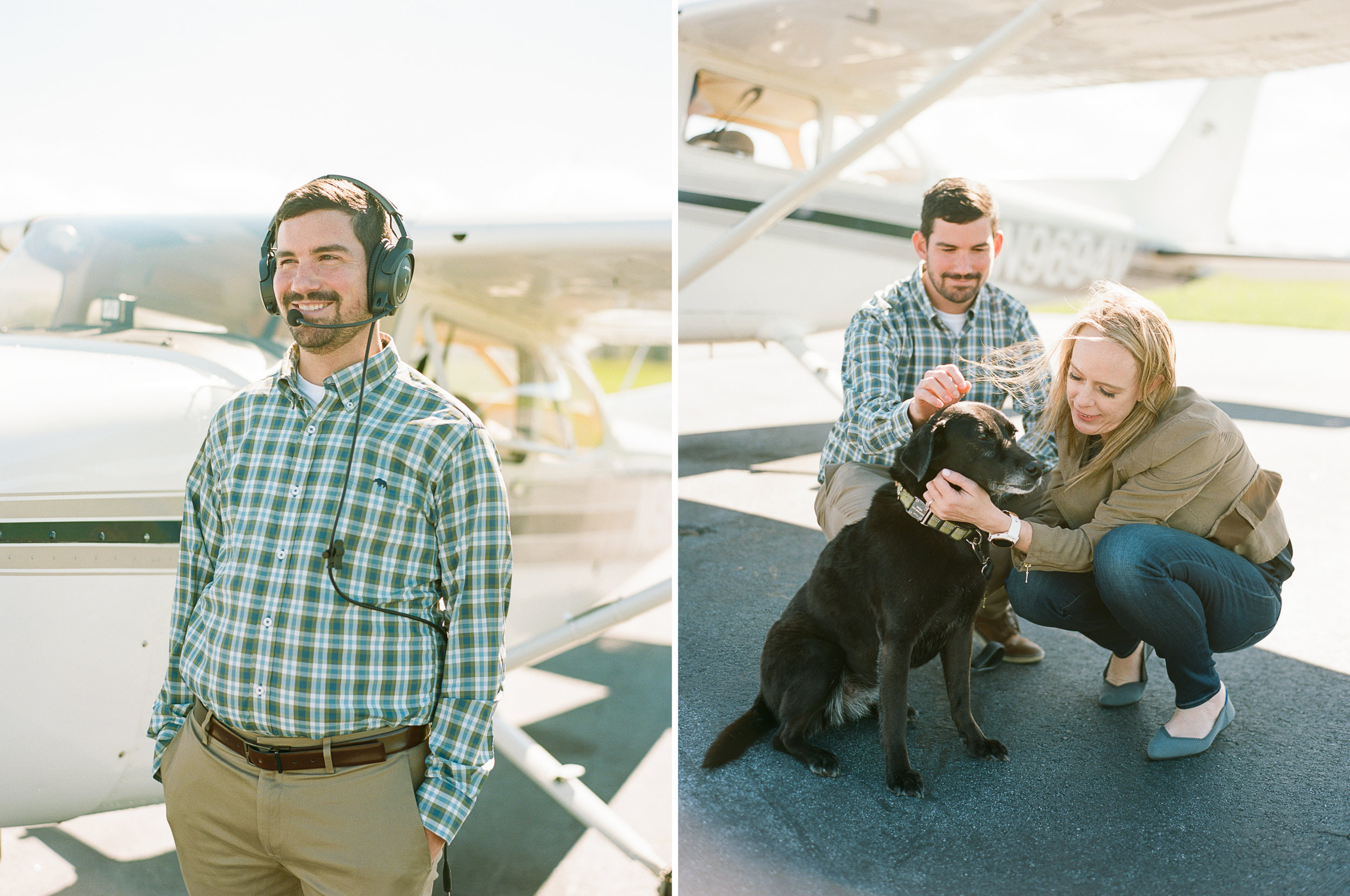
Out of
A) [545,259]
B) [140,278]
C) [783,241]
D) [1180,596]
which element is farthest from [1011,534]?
[783,241]

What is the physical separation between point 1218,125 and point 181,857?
1636 centimetres

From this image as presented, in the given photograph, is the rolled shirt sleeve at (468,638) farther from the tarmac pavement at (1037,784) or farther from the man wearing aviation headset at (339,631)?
the tarmac pavement at (1037,784)

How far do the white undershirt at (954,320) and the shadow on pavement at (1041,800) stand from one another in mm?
1181

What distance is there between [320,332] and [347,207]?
242 millimetres

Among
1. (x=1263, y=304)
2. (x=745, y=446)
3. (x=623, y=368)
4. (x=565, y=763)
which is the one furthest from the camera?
(x=623, y=368)

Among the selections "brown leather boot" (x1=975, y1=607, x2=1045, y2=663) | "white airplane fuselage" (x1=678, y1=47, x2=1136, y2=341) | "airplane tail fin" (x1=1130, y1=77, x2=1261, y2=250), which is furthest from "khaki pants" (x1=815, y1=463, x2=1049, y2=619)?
"airplane tail fin" (x1=1130, y1=77, x2=1261, y2=250)

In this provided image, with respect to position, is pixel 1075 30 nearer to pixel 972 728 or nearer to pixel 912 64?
pixel 912 64

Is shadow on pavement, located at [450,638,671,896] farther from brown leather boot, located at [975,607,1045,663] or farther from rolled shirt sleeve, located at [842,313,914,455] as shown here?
rolled shirt sleeve, located at [842,313,914,455]

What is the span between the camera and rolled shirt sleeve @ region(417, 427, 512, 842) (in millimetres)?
1480

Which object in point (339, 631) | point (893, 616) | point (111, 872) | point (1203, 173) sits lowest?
point (111, 872)

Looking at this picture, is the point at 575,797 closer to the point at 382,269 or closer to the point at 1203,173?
the point at 382,269

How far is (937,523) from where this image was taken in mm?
2246

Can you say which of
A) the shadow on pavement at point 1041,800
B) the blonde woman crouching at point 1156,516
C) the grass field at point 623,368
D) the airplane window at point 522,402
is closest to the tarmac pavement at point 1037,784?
the shadow on pavement at point 1041,800

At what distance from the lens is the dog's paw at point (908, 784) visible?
2.27 metres
